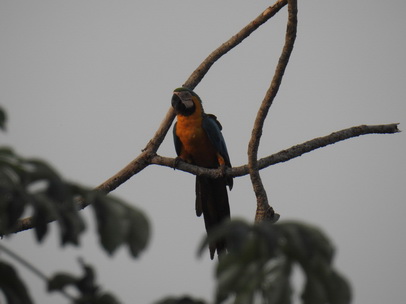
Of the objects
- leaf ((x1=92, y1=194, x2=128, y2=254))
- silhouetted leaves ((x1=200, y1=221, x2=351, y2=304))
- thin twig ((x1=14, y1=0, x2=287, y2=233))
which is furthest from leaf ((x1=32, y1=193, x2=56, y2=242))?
thin twig ((x1=14, y1=0, x2=287, y2=233))

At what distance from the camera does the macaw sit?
5.43 metres

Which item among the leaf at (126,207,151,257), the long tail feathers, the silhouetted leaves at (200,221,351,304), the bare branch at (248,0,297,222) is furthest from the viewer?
the long tail feathers

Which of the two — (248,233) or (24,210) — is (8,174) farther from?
(248,233)

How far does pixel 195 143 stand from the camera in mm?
5789

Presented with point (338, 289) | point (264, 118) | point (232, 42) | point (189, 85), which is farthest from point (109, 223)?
point (189, 85)

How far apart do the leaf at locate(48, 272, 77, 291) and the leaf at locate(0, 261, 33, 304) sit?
0.08 m

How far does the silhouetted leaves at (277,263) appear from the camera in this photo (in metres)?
1.13

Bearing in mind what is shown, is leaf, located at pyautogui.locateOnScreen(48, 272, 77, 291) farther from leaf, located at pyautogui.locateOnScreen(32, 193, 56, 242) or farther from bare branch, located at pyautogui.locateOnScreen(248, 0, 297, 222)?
bare branch, located at pyautogui.locateOnScreen(248, 0, 297, 222)

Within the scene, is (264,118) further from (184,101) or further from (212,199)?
(184,101)

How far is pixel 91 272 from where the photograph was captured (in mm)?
1320

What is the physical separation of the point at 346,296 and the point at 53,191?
0.64m

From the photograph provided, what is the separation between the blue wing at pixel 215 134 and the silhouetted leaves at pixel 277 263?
452 centimetres

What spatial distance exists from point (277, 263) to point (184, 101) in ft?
15.3

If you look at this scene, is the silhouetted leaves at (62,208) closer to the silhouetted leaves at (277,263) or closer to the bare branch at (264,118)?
the silhouetted leaves at (277,263)
